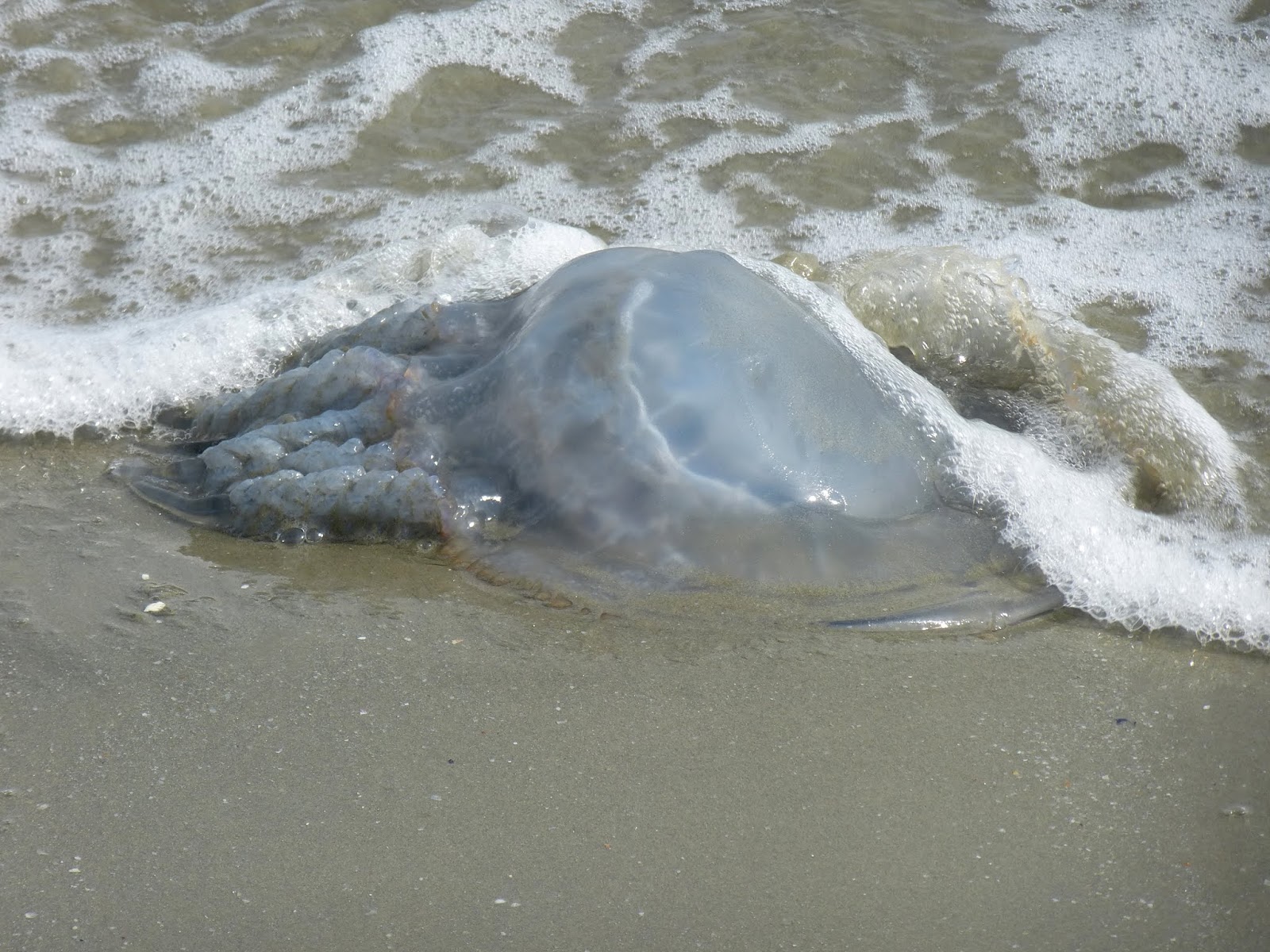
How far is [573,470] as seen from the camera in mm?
2332

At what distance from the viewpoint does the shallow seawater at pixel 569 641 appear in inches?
64.6

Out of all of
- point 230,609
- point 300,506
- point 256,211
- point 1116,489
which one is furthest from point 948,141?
point 230,609

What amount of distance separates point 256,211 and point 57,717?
2.37 m

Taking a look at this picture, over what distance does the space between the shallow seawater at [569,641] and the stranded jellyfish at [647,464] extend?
0.08 m

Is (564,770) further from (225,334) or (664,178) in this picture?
(664,178)

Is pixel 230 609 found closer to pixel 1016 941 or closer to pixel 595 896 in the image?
pixel 595 896

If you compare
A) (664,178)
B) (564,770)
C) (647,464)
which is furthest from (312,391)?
(664,178)

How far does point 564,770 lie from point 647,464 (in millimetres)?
673

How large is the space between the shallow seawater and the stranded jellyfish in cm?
8

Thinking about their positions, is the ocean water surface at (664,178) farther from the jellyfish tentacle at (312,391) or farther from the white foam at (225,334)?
the jellyfish tentacle at (312,391)

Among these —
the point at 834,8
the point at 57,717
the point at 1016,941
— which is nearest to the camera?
the point at 1016,941

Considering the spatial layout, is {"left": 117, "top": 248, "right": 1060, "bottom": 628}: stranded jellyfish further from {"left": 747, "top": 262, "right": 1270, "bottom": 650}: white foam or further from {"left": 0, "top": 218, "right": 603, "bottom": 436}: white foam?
{"left": 0, "top": 218, "right": 603, "bottom": 436}: white foam

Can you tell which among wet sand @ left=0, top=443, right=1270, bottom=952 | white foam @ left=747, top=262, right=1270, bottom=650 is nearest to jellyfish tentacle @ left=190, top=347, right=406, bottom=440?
wet sand @ left=0, top=443, right=1270, bottom=952

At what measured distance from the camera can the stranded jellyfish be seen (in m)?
2.27
